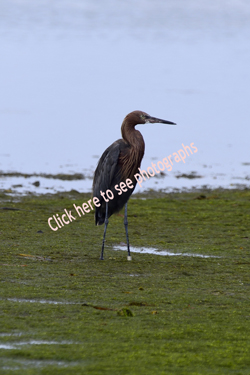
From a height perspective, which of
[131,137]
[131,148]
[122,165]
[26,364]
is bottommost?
[26,364]

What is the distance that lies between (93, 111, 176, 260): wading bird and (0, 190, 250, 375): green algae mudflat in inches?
29.3

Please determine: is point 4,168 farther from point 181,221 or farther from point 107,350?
point 107,350

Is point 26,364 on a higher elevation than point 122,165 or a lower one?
lower

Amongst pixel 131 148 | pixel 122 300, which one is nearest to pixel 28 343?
pixel 122 300

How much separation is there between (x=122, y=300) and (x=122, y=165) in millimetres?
2937

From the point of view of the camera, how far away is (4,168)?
67.4ft

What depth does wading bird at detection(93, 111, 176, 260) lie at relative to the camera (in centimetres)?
791

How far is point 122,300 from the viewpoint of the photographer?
528 cm

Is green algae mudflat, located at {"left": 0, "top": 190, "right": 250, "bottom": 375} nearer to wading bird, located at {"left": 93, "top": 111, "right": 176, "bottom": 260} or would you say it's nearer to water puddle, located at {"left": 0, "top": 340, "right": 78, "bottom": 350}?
water puddle, located at {"left": 0, "top": 340, "right": 78, "bottom": 350}

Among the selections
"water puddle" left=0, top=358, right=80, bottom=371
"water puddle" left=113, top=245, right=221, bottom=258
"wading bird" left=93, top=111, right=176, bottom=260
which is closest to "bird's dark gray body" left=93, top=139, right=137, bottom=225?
"wading bird" left=93, top=111, right=176, bottom=260

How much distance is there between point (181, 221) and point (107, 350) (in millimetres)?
7081

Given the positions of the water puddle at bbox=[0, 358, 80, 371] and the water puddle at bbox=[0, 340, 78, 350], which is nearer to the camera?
the water puddle at bbox=[0, 358, 80, 371]

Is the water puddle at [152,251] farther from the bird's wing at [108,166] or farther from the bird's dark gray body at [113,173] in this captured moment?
the bird's wing at [108,166]

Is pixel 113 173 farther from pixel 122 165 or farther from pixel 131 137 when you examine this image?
pixel 131 137
